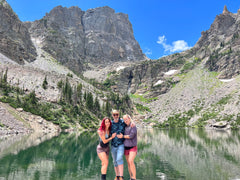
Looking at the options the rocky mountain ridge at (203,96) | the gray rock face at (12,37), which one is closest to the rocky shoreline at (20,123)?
the rocky mountain ridge at (203,96)

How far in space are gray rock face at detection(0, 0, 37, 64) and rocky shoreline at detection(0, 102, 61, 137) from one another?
86381mm

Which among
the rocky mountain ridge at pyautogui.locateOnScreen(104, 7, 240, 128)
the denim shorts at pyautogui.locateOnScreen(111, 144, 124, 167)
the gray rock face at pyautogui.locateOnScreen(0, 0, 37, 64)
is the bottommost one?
the denim shorts at pyautogui.locateOnScreen(111, 144, 124, 167)

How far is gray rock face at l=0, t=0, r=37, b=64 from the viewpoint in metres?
122

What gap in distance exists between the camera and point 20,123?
44188mm

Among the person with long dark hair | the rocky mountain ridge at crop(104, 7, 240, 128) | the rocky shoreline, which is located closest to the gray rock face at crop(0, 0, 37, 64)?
the rocky shoreline

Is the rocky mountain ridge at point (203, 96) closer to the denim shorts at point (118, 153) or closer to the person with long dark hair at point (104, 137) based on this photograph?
the denim shorts at point (118, 153)

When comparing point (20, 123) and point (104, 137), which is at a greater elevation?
→ point (20, 123)

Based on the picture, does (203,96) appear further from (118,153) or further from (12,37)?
(12,37)

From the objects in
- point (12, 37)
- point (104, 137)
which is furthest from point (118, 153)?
point (12, 37)

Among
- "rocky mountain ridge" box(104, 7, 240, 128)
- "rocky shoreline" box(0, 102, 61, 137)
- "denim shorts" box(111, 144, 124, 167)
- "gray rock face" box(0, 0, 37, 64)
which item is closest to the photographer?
"denim shorts" box(111, 144, 124, 167)

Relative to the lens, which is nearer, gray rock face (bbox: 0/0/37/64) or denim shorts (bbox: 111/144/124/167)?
denim shorts (bbox: 111/144/124/167)

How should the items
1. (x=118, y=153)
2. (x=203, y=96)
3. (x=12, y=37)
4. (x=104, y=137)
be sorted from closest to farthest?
(x=118, y=153)
(x=104, y=137)
(x=12, y=37)
(x=203, y=96)

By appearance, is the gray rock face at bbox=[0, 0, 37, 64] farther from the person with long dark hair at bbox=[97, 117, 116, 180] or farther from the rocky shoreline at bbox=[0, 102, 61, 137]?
the person with long dark hair at bbox=[97, 117, 116, 180]

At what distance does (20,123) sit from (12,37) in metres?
125
